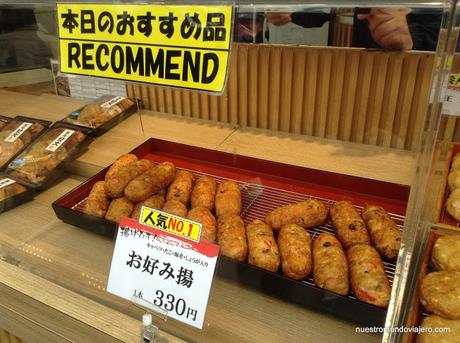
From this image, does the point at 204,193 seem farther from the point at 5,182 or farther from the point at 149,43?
the point at 5,182

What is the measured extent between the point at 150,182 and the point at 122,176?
10cm

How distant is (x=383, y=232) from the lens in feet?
3.21

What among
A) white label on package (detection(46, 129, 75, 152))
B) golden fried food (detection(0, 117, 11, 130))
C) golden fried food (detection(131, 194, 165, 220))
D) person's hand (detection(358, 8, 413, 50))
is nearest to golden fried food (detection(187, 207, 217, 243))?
golden fried food (detection(131, 194, 165, 220))

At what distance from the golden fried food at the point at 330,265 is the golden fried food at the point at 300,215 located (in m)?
0.10

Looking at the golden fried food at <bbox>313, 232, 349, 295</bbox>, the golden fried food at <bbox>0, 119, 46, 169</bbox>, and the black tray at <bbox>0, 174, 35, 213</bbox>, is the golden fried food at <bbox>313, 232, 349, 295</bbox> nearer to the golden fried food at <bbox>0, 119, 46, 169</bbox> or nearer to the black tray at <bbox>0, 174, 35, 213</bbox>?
the black tray at <bbox>0, 174, 35, 213</bbox>

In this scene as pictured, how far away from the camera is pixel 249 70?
5.33 feet

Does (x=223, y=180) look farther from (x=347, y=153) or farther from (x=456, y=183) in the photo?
(x=456, y=183)

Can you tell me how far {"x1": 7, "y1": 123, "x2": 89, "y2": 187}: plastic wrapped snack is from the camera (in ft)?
4.67

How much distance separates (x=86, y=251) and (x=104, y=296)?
0.19 m

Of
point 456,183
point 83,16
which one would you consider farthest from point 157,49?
point 456,183

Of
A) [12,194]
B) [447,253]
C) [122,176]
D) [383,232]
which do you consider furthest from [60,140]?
[447,253]

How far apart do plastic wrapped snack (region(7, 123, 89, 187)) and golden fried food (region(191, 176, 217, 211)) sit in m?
0.56

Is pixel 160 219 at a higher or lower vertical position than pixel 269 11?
lower

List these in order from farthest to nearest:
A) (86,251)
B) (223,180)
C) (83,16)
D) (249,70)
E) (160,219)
A: 1. (249,70)
2. (223,180)
3. (86,251)
4. (83,16)
5. (160,219)
